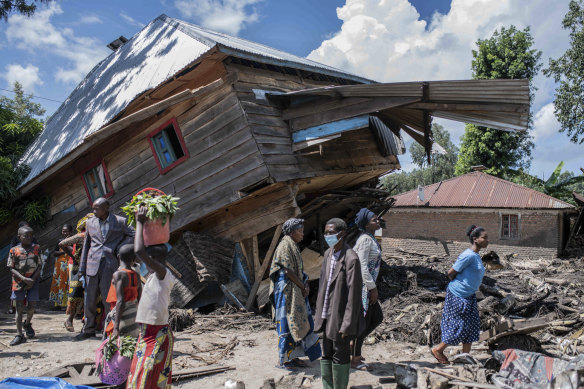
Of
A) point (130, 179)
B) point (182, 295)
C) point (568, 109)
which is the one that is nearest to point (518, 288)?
point (182, 295)

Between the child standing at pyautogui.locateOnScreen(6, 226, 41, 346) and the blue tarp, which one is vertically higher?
the child standing at pyautogui.locateOnScreen(6, 226, 41, 346)

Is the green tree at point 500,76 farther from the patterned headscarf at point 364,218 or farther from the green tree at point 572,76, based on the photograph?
the patterned headscarf at point 364,218

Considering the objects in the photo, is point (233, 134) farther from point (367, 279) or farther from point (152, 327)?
point (152, 327)

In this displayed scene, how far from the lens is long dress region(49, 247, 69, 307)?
8.45 m

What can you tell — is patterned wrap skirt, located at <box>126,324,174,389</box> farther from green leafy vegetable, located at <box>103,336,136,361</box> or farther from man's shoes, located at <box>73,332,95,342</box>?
man's shoes, located at <box>73,332,95,342</box>

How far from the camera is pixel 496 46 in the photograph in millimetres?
23344

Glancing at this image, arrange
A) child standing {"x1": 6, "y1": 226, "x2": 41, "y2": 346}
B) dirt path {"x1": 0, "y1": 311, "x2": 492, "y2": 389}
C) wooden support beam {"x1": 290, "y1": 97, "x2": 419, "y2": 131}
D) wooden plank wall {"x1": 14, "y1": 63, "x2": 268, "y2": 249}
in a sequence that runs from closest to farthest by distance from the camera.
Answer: dirt path {"x1": 0, "y1": 311, "x2": 492, "y2": 389} → child standing {"x1": 6, "y1": 226, "x2": 41, "y2": 346} → wooden support beam {"x1": 290, "y1": 97, "x2": 419, "y2": 131} → wooden plank wall {"x1": 14, "y1": 63, "x2": 268, "y2": 249}

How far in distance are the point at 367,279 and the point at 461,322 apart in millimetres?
1266

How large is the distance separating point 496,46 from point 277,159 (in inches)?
832

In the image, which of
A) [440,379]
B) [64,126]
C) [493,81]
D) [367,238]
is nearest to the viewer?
[440,379]

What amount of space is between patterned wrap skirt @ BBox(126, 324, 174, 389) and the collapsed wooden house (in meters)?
4.62

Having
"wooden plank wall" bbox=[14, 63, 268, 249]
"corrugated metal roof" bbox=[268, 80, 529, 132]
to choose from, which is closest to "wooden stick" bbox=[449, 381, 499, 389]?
"corrugated metal roof" bbox=[268, 80, 529, 132]

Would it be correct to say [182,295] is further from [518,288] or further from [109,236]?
[518,288]

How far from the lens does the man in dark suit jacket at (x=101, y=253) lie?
5.68 m
